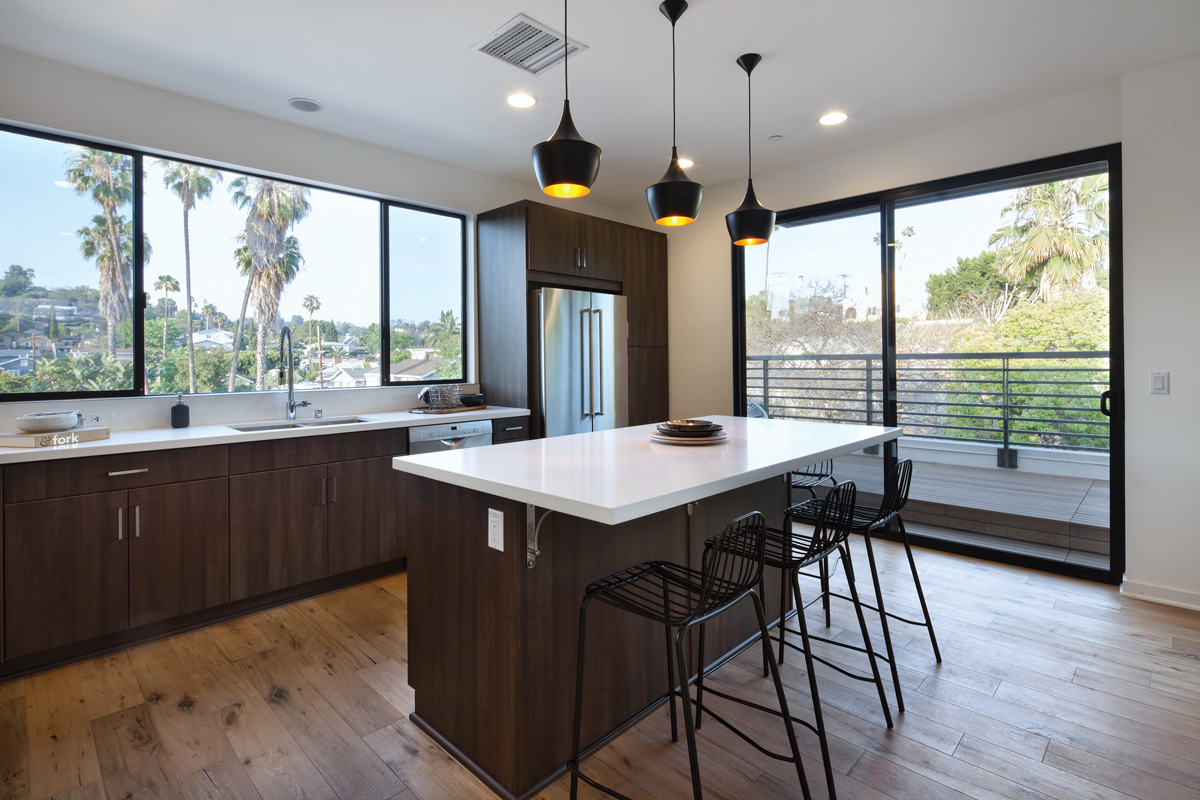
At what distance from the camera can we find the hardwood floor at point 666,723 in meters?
1.69

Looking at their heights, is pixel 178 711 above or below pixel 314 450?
below

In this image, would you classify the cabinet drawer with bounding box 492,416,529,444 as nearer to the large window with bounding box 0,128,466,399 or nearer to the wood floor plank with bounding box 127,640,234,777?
the large window with bounding box 0,128,466,399

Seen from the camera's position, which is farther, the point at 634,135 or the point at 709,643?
the point at 634,135

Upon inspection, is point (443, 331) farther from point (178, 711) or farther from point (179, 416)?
point (178, 711)

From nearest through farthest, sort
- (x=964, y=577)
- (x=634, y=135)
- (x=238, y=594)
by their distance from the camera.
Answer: (x=238, y=594) < (x=964, y=577) < (x=634, y=135)

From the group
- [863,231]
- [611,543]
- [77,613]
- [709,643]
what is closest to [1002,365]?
[863,231]

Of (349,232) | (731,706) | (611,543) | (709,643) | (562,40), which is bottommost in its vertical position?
(731,706)

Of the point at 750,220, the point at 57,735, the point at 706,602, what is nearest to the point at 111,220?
the point at 57,735

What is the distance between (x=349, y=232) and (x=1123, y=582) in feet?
16.5

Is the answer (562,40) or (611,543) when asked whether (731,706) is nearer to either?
(611,543)

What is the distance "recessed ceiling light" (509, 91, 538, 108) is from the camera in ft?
10.5

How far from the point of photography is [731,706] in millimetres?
2090

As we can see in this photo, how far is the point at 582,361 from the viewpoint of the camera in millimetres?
4348

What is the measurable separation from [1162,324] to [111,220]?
5427mm
